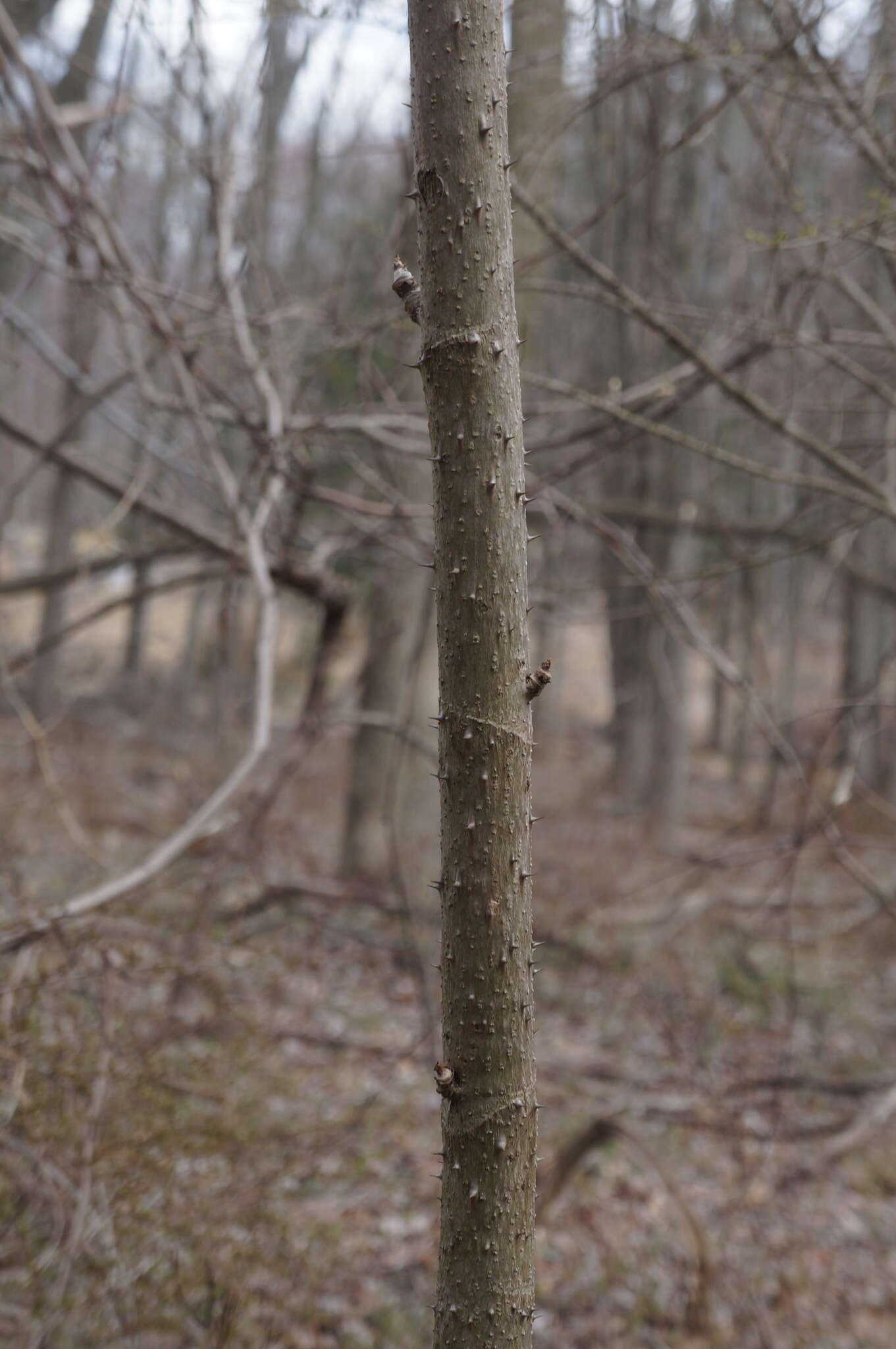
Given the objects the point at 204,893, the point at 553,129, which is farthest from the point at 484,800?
the point at 553,129

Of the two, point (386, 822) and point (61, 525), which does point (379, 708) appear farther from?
point (61, 525)

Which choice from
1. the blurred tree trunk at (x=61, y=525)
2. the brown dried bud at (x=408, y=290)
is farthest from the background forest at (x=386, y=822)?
the blurred tree trunk at (x=61, y=525)

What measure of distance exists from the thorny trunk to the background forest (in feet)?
2.21

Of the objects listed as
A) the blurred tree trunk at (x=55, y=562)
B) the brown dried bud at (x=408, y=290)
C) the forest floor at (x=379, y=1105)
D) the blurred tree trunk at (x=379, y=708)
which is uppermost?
the blurred tree trunk at (x=55, y=562)

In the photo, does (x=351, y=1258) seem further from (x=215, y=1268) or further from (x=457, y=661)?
(x=457, y=661)

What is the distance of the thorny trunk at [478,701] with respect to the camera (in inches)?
47.6

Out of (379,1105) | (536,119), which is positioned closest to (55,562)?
(536,119)

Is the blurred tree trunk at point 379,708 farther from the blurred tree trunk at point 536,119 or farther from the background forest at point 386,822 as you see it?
the blurred tree trunk at point 536,119

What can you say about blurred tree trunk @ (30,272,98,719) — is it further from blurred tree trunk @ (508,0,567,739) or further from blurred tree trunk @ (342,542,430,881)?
blurred tree trunk @ (508,0,567,739)

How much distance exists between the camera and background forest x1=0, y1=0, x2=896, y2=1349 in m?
2.70

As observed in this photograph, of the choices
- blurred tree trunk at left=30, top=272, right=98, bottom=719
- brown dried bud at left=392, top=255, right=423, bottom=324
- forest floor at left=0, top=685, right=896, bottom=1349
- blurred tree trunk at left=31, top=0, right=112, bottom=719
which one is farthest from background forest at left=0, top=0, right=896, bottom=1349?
blurred tree trunk at left=30, top=272, right=98, bottom=719

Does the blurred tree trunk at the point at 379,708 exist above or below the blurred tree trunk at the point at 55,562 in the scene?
below

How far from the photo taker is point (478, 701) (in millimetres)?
1211

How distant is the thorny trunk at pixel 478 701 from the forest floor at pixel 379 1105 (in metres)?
1.41
